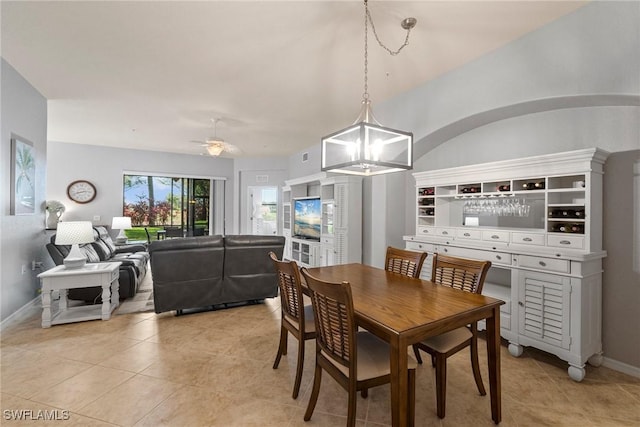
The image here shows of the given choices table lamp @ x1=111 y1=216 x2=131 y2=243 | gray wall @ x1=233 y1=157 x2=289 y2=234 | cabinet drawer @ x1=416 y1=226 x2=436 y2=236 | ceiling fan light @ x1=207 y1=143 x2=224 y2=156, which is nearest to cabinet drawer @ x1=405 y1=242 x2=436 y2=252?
cabinet drawer @ x1=416 y1=226 x2=436 y2=236

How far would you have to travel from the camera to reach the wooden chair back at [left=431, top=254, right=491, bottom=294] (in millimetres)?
2127

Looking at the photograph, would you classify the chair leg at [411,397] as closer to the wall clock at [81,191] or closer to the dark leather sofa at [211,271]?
the dark leather sofa at [211,271]

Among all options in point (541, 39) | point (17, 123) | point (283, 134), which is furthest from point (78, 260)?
point (541, 39)

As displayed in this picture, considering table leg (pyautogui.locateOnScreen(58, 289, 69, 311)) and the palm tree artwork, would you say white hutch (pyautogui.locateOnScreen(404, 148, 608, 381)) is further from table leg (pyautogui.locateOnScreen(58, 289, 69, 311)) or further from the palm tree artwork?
the palm tree artwork

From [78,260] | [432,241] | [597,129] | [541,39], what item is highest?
[541,39]

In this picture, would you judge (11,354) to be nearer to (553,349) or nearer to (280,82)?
(280,82)

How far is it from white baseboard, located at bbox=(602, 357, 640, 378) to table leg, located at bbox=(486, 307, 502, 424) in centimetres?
147

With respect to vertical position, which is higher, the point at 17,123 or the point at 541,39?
the point at 541,39

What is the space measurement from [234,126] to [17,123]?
9.30 feet

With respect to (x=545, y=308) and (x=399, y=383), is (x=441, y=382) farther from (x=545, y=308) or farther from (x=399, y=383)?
(x=545, y=308)

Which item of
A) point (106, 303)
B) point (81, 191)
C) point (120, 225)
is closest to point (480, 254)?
point (106, 303)

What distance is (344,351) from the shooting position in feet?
5.20

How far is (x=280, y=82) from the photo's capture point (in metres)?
3.53

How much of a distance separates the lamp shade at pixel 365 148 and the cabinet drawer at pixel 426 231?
164 centimetres
